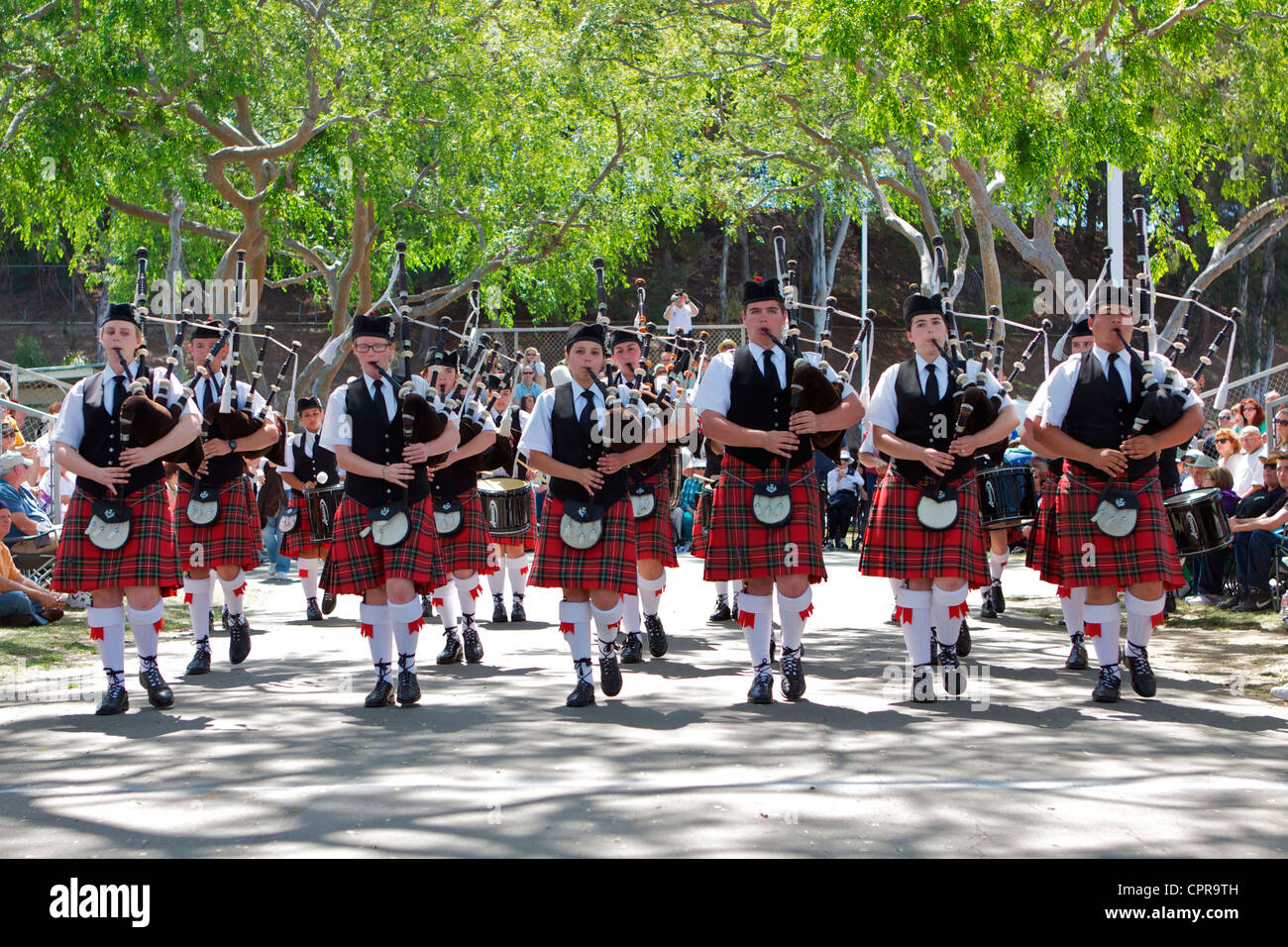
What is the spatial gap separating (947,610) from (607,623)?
1382 millimetres

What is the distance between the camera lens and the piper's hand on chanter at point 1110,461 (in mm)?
5398

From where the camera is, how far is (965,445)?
5.46 m

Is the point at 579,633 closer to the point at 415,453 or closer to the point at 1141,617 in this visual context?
the point at 415,453

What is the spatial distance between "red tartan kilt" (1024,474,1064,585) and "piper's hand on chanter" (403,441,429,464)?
8.61ft

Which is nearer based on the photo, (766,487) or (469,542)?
(766,487)

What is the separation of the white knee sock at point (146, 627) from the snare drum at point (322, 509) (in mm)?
2288

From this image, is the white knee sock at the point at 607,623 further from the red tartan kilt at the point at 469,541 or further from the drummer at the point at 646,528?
the red tartan kilt at the point at 469,541

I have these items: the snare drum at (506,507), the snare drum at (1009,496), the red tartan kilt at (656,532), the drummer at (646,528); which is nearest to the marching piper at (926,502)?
the snare drum at (1009,496)

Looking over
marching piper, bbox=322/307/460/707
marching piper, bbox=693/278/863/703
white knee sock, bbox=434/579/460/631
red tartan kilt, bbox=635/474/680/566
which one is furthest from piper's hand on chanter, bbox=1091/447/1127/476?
white knee sock, bbox=434/579/460/631

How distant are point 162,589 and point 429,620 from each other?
10.6ft

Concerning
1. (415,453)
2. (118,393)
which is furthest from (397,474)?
(118,393)

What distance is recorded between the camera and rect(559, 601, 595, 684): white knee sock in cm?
550

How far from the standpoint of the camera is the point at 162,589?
5.63 meters

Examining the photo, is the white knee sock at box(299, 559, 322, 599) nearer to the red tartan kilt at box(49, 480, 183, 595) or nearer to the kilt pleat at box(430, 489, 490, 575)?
the kilt pleat at box(430, 489, 490, 575)
